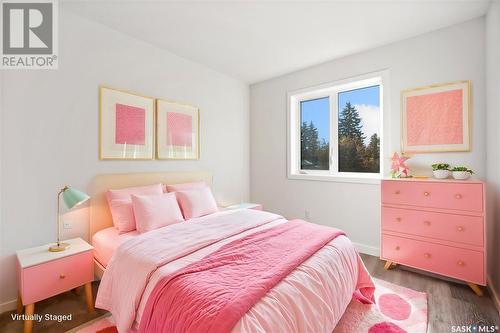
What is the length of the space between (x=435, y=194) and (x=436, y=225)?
306mm

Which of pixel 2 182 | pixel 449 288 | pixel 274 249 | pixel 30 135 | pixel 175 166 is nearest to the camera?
pixel 274 249

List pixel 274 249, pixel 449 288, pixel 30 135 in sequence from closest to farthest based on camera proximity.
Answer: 1. pixel 274 249
2. pixel 30 135
3. pixel 449 288

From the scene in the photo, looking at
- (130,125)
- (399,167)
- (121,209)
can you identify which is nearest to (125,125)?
(130,125)

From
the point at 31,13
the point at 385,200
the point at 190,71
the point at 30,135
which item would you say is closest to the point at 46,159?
the point at 30,135

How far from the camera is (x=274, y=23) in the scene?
2.46 meters

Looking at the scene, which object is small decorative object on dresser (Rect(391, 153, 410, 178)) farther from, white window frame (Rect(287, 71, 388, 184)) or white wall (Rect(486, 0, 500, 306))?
white wall (Rect(486, 0, 500, 306))

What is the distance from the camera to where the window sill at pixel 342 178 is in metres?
3.07

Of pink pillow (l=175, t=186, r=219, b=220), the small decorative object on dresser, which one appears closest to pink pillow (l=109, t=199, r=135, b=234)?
pink pillow (l=175, t=186, r=219, b=220)

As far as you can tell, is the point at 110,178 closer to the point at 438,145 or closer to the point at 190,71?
the point at 190,71

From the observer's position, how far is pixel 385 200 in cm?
261

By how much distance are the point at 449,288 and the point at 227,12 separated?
11.3ft

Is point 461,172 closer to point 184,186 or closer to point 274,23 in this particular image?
point 274,23

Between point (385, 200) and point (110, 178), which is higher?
point (110, 178)

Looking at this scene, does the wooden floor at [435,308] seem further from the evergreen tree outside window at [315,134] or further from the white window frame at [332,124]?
the evergreen tree outside window at [315,134]
